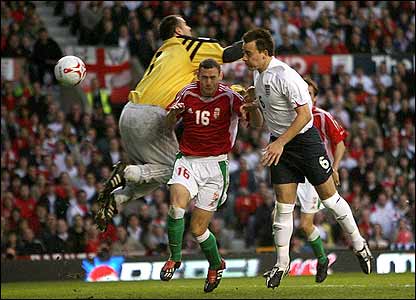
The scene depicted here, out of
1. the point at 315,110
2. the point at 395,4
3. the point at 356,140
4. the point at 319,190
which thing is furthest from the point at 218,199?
the point at 395,4

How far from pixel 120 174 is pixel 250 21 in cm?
1075

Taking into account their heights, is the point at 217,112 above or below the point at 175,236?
above

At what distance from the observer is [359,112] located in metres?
22.6

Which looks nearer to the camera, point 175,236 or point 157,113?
point 175,236

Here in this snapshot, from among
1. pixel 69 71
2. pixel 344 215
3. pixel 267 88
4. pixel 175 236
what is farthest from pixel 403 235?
pixel 69 71

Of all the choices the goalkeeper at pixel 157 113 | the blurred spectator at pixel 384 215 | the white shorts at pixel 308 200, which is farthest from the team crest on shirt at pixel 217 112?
the blurred spectator at pixel 384 215

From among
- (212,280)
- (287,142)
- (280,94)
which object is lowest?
(212,280)

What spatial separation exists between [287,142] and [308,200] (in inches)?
115

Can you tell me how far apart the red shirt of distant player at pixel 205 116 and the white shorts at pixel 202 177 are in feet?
0.29

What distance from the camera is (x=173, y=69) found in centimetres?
1323

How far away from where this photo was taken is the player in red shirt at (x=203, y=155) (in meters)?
12.7

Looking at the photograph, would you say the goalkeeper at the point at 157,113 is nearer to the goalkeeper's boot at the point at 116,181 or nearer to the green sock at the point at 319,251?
the goalkeeper's boot at the point at 116,181

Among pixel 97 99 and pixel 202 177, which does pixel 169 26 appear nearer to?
pixel 202 177

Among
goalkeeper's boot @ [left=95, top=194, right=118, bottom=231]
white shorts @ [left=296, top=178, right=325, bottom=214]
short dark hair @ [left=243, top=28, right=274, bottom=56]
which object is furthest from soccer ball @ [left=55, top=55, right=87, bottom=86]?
white shorts @ [left=296, top=178, right=325, bottom=214]
